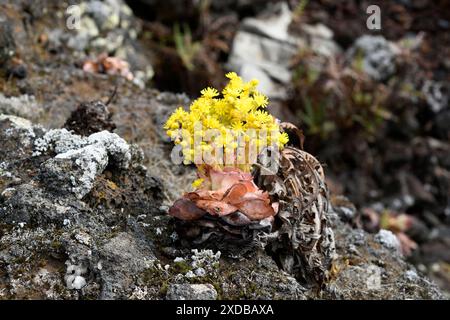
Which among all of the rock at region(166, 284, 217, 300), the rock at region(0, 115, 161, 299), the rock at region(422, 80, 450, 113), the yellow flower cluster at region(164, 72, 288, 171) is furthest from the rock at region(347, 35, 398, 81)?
the rock at region(166, 284, 217, 300)

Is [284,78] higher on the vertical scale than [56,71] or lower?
lower

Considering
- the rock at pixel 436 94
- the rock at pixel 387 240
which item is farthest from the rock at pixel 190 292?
the rock at pixel 436 94

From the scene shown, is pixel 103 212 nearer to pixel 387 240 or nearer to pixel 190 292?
pixel 190 292

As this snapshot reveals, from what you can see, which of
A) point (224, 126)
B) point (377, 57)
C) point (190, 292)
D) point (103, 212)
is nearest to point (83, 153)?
point (103, 212)

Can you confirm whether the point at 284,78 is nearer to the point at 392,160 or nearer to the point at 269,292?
the point at 392,160

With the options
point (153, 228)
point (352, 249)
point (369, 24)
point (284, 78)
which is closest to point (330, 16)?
point (369, 24)

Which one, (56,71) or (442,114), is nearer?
(56,71)
